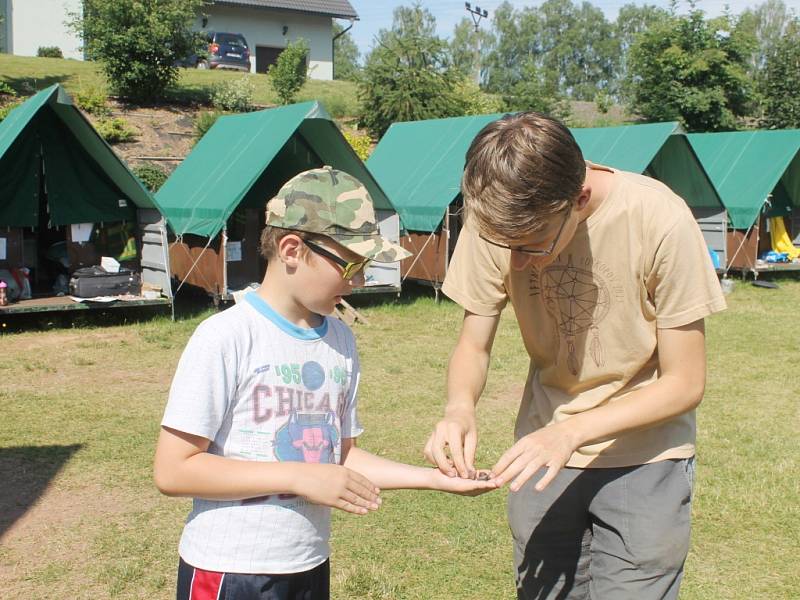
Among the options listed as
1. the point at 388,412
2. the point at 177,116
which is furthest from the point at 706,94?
the point at 388,412

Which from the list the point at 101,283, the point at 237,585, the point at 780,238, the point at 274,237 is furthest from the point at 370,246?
the point at 780,238

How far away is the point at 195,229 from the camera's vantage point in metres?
12.7

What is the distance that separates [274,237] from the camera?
244 centimetres

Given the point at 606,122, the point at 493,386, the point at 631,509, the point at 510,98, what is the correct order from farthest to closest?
the point at 606,122 < the point at 510,98 < the point at 493,386 < the point at 631,509

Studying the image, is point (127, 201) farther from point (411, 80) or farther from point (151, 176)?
point (411, 80)

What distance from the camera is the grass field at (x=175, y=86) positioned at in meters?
27.4

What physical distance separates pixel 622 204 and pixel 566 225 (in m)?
0.24

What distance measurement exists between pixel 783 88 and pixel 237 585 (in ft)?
116

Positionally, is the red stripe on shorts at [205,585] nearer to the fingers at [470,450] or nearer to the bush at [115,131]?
the fingers at [470,450]

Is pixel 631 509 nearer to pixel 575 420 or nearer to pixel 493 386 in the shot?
pixel 575 420

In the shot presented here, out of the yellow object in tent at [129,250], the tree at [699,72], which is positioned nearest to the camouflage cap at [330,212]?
the yellow object in tent at [129,250]

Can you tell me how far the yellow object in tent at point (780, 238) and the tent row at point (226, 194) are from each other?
1.92 metres

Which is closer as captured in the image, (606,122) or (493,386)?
(493,386)

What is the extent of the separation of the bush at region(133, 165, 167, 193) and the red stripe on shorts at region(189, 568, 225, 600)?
57.6 feet
